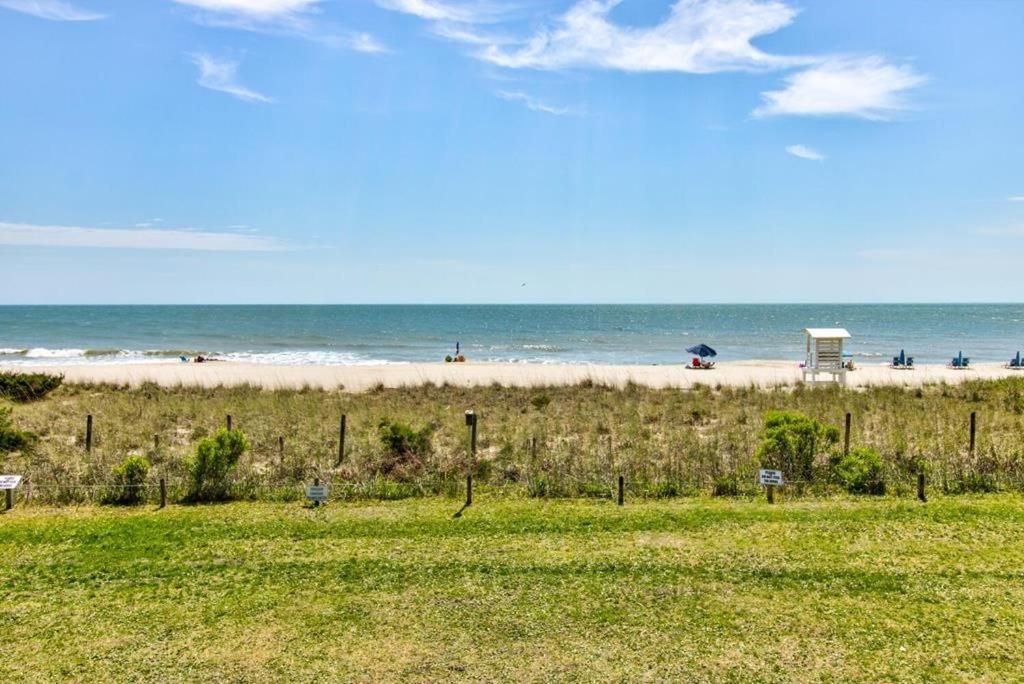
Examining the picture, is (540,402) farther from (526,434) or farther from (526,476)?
(526,476)

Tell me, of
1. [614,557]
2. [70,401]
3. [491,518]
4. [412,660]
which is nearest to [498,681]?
[412,660]

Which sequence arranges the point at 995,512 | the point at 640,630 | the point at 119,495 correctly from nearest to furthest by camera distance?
the point at 640,630, the point at 995,512, the point at 119,495

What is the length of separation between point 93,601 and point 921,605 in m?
6.60

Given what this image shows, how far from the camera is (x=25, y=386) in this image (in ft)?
66.5

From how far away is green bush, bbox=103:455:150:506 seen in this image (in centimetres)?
891

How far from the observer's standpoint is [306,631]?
17.5ft

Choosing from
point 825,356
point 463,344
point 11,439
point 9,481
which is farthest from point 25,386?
point 463,344

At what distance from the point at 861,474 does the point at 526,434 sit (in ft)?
20.4

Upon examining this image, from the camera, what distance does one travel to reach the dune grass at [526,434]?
951 cm

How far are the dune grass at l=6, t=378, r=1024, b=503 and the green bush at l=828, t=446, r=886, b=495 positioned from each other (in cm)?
30

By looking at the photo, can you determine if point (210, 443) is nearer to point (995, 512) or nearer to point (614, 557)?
point (614, 557)

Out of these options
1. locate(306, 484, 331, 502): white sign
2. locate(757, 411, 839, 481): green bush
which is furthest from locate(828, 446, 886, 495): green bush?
locate(306, 484, 331, 502): white sign

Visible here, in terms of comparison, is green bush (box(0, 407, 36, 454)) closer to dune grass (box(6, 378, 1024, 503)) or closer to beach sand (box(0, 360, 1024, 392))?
dune grass (box(6, 378, 1024, 503))

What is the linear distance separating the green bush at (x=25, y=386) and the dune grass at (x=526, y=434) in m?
Result: 0.33
